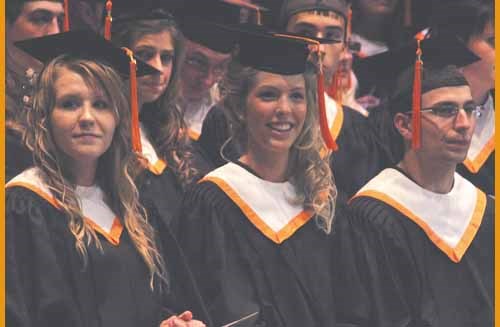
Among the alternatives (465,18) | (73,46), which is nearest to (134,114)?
(73,46)

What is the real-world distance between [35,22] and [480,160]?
2.08 m

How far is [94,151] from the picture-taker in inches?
181

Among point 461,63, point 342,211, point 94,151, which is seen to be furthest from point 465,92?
point 94,151

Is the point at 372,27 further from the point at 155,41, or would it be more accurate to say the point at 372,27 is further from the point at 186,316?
the point at 186,316

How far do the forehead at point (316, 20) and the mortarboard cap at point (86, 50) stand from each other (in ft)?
4.15

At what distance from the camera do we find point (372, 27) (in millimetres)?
6781

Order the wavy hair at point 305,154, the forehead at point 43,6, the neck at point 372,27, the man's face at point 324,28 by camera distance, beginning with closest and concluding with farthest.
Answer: the wavy hair at point 305,154 < the forehead at point 43,6 < the man's face at point 324,28 < the neck at point 372,27

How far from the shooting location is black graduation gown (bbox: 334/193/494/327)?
5.26 meters

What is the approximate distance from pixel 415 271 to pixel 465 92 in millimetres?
737

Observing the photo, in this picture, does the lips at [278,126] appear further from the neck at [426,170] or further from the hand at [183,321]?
the hand at [183,321]

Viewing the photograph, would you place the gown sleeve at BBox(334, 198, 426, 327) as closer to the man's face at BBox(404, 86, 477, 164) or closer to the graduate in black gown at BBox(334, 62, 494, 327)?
the graduate in black gown at BBox(334, 62, 494, 327)

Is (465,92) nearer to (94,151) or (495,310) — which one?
(495,310)

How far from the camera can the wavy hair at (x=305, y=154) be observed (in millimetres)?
5238

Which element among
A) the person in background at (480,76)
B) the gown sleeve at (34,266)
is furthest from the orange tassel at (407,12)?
the gown sleeve at (34,266)
